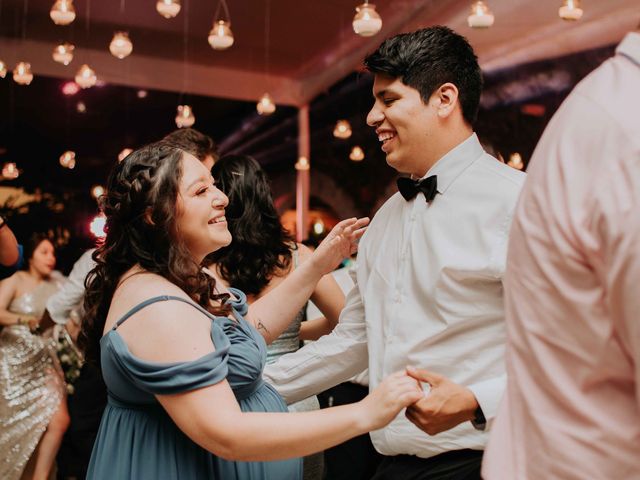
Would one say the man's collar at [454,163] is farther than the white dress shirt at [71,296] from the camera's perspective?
No

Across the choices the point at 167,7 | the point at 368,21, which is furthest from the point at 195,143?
the point at 167,7

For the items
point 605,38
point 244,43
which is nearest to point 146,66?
point 244,43

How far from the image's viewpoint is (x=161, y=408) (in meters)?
1.71

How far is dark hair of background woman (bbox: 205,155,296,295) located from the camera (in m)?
2.95

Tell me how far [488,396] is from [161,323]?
2.32ft

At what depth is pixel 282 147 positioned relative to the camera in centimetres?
1016

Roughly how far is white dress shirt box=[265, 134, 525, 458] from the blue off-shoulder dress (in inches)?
13.7

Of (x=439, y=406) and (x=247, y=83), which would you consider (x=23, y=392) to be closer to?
(x=439, y=406)

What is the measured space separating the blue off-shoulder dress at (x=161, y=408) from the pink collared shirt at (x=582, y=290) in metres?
→ 0.72

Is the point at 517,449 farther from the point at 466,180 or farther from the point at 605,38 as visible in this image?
the point at 605,38

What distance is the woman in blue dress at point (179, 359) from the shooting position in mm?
1541

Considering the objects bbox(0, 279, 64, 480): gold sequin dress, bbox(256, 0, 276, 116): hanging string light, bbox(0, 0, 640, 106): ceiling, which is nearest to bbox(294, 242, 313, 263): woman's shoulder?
bbox(0, 279, 64, 480): gold sequin dress

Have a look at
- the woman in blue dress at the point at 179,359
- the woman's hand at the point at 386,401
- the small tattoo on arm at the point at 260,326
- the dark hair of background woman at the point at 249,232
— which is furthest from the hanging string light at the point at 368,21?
the woman's hand at the point at 386,401

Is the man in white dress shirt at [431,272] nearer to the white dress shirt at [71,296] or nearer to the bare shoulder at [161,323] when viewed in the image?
the bare shoulder at [161,323]
